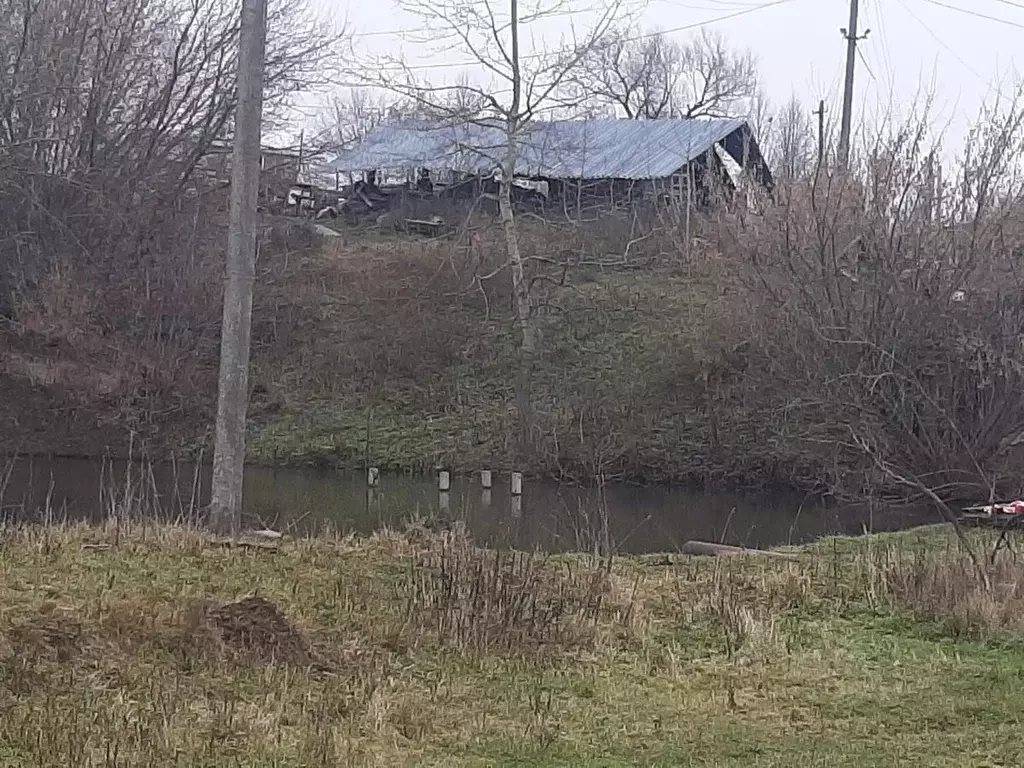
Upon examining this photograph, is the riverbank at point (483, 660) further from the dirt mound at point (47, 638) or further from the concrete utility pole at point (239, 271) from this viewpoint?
the concrete utility pole at point (239, 271)

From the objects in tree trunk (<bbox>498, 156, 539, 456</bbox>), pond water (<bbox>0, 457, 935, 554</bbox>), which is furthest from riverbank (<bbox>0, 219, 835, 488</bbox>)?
pond water (<bbox>0, 457, 935, 554</bbox>)

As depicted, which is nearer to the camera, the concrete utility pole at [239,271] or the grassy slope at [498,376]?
the concrete utility pole at [239,271]

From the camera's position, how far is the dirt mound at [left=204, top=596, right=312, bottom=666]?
6.21m

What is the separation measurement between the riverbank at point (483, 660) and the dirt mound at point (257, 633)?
0.01 meters

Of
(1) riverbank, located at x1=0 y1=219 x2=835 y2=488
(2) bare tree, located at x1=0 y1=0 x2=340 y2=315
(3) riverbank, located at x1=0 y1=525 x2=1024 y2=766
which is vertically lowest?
(3) riverbank, located at x1=0 y1=525 x2=1024 y2=766

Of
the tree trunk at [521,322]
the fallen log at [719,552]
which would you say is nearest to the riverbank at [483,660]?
the fallen log at [719,552]

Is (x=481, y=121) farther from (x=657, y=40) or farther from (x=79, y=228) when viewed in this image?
(x=657, y=40)

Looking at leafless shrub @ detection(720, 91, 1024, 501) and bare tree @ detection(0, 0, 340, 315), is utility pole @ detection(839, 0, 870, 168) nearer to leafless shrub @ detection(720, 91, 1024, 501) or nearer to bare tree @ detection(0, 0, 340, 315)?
leafless shrub @ detection(720, 91, 1024, 501)

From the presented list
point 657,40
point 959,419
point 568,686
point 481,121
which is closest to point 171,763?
point 568,686

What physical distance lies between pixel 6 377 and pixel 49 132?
510cm

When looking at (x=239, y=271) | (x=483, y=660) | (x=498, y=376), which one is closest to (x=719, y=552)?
(x=239, y=271)

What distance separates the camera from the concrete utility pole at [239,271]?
1136cm

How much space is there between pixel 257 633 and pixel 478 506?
1312cm

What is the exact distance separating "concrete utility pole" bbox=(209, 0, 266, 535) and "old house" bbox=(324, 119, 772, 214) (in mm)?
18480
